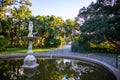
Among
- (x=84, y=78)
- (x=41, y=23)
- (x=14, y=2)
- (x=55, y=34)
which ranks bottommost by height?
(x=84, y=78)

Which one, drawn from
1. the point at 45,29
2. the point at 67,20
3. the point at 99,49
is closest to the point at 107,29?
the point at 99,49

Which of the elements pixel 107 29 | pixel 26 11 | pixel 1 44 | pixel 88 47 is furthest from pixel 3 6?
pixel 107 29

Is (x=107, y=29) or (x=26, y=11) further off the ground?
(x=26, y=11)

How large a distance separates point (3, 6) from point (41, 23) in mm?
10016

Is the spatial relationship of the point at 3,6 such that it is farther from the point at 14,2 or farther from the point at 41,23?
the point at 41,23

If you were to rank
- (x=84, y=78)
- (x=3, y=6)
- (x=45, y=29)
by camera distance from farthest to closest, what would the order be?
(x=45, y=29)
(x=3, y=6)
(x=84, y=78)

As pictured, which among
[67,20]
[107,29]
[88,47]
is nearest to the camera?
[107,29]

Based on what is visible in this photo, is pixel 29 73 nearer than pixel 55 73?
No

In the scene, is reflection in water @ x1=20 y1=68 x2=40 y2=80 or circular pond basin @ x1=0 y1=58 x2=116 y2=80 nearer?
circular pond basin @ x1=0 y1=58 x2=116 y2=80

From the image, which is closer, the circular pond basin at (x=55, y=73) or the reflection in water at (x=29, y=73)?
the circular pond basin at (x=55, y=73)

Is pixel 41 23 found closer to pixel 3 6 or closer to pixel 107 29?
pixel 3 6

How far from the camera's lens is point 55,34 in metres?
32.1

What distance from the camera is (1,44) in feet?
72.9

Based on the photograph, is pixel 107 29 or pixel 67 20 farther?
pixel 67 20
